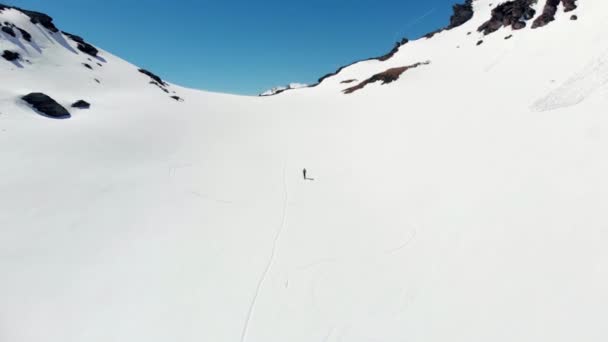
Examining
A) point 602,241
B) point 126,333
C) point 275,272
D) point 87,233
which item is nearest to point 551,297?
point 602,241

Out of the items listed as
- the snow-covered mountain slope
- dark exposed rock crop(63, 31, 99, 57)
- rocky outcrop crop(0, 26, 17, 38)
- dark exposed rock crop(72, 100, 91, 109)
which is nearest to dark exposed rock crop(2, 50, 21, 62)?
rocky outcrop crop(0, 26, 17, 38)

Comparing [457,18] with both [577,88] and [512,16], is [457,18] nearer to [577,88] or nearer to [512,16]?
[512,16]

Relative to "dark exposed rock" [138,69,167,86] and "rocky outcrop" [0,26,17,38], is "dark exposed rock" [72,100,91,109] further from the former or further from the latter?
"dark exposed rock" [138,69,167,86]

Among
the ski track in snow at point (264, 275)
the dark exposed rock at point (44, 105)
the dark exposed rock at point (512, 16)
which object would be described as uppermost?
the dark exposed rock at point (512, 16)

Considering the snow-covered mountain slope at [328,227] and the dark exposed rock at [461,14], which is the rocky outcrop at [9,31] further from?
the dark exposed rock at [461,14]

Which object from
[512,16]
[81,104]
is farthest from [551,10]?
[81,104]

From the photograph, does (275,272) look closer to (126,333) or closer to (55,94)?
(126,333)

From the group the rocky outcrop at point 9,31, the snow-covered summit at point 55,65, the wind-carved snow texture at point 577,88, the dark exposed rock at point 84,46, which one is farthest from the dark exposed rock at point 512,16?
the rocky outcrop at point 9,31
